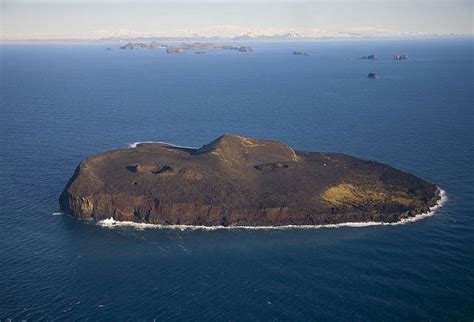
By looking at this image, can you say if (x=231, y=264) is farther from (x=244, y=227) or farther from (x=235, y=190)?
(x=235, y=190)

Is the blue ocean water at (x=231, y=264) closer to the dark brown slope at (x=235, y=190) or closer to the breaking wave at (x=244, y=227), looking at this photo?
the breaking wave at (x=244, y=227)

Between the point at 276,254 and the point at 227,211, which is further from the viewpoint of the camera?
the point at 227,211

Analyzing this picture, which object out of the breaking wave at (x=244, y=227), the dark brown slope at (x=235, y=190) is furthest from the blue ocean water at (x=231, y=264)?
the dark brown slope at (x=235, y=190)

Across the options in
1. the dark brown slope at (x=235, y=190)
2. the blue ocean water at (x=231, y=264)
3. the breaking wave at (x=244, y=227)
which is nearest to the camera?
the blue ocean water at (x=231, y=264)

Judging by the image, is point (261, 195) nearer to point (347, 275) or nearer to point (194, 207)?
point (194, 207)

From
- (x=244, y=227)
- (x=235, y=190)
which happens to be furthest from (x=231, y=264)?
(x=235, y=190)

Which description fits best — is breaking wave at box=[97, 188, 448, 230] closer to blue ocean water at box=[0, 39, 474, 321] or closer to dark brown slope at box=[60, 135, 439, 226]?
dark brown slope at box=[60, 135, 439, 226]

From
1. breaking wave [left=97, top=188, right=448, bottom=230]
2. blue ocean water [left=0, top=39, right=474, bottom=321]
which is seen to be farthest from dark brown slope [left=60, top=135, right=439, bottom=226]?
blue ocean water [left=0, top=39, right=474, bottom=321]

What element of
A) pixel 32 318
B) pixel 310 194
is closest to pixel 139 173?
pixel 310 194

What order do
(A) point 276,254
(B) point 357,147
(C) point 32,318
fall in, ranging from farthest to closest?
(B) point 357,147 < (A) point 276,254 < (C) point 32,318
